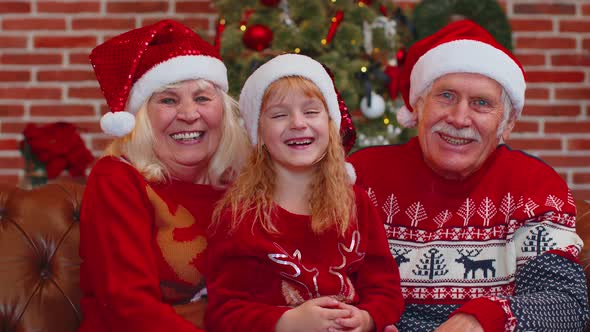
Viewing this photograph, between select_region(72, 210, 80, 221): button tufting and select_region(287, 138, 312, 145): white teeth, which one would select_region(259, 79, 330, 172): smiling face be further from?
select_region(72, 210, 80, 221): button tufting

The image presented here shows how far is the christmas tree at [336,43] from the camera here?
3203mm

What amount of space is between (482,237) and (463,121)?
1.09ft

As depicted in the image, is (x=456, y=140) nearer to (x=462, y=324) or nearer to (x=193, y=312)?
(x=462, y=324)

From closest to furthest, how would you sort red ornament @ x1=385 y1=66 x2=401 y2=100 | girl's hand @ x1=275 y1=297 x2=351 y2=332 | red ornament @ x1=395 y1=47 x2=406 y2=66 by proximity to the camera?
girl's hand @ x1=275 y1=297 x2=351 y2=332
red ornament @ x1=385 y1=66 x2=401 y2=100
red ornament @ x1=395 y1=47 x2=406 y2=66

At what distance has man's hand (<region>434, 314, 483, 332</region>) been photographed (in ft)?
5.83

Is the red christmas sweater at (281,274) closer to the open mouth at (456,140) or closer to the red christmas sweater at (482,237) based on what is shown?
the red christmas sweater at (482,237)

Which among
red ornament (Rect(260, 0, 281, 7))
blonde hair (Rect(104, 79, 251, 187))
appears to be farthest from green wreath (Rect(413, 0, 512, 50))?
blonde hair (Rect(104, 79, 251, 187))

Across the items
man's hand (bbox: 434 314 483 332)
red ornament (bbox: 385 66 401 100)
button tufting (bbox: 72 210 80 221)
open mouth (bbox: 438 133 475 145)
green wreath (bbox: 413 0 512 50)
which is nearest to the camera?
man's hand (bbox: 434 314 483 332)

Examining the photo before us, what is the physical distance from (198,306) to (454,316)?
2.18 ft

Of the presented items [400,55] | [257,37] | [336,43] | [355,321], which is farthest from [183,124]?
[400,55]

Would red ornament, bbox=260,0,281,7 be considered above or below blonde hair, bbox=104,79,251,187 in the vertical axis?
above

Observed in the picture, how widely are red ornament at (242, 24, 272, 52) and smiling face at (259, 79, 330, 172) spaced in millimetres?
1354

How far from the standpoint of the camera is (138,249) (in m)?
1.78

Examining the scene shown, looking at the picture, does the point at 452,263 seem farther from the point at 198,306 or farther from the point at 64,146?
the point at 64,146
